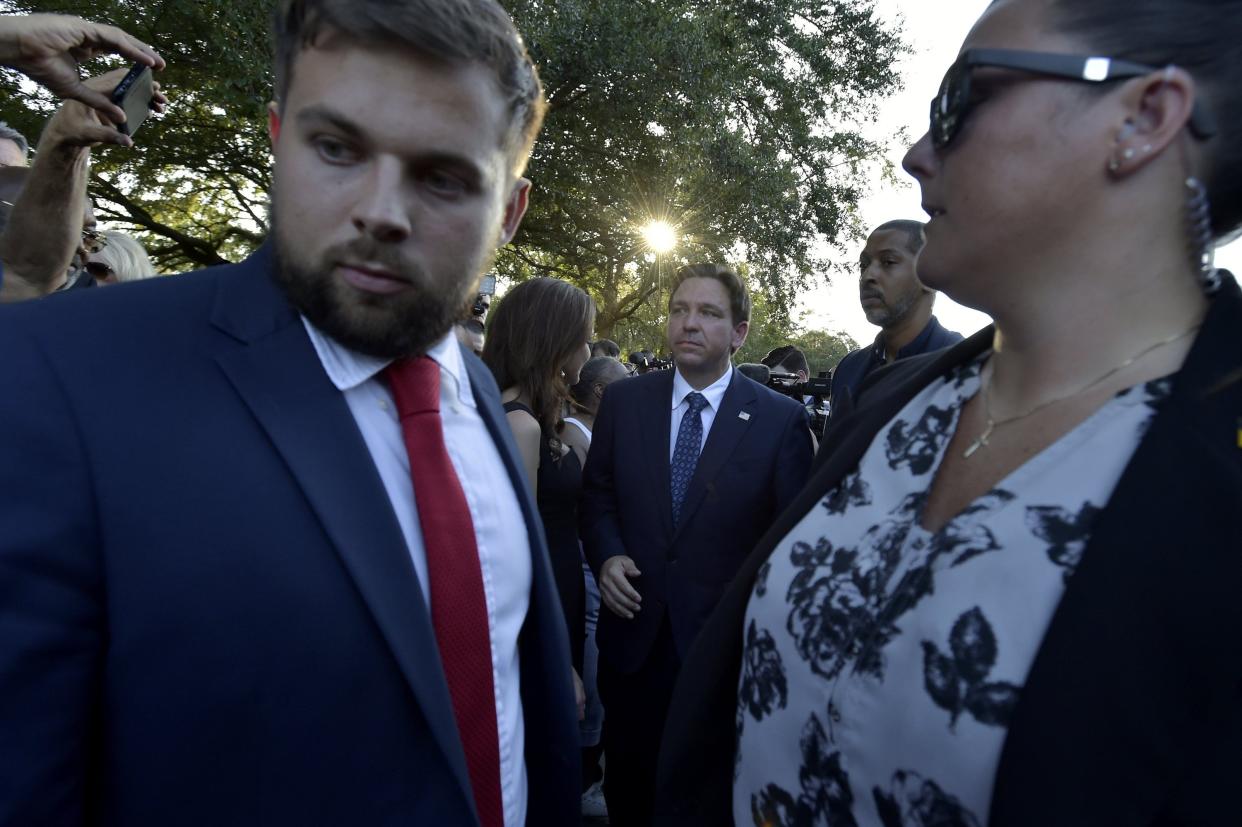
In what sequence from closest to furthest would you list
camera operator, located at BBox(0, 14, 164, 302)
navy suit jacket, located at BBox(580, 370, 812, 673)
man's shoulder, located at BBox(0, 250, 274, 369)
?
1. man's shoulder, located at BBox(0, 250, 274, 369)
2. camera operator, located at BBox(0, 14, 164, 302)
3. navy suit jacket, located at BBox(580, 370, 812, 673)

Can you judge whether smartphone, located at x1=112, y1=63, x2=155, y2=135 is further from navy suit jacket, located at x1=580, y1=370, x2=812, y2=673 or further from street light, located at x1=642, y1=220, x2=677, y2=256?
street light, located at x1=642, y1=220, x2=677, y2=256

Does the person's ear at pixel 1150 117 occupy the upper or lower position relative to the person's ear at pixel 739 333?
lower

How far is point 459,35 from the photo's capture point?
4.31 ft

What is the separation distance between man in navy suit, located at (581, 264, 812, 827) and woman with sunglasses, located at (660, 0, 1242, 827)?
67.0 inches

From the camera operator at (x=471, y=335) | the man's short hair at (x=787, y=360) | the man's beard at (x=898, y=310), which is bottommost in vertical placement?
the camera operator at (x=471, y=335)

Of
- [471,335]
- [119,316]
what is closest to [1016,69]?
[119,316]

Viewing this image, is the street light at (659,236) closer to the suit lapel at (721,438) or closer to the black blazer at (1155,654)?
the suit lapel at (721,438)

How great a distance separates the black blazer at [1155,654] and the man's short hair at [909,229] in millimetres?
2996

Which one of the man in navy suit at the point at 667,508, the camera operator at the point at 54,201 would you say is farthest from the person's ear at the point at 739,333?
the camera operator at the point at 54,201

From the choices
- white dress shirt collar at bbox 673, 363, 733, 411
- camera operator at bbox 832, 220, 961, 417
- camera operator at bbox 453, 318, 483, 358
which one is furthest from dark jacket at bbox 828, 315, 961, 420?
camera operator at bbox 453, 318, 483, 358

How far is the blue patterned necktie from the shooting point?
10.9ft

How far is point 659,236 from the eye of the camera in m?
12.5

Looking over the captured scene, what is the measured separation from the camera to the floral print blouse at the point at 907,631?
41.3 inches

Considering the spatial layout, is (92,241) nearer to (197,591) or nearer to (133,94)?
(133,94)
